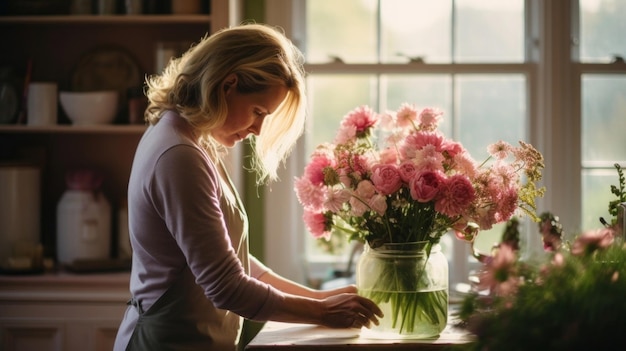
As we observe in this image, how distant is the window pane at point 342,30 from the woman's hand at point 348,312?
166 centimetres

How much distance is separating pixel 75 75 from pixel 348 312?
186cm

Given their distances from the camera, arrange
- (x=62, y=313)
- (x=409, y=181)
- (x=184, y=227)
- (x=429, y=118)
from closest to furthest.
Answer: (x=184, y=227)
(x=409, y=181)
(x=429, y=118)
(x=62, y=313)

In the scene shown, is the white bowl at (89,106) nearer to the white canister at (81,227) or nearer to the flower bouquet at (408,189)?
the white canister at (81,227)

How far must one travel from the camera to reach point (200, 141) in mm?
2064

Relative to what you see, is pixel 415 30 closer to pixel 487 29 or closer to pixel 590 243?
pixel 487 29

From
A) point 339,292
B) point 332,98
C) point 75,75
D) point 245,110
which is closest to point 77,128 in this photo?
point 75,75

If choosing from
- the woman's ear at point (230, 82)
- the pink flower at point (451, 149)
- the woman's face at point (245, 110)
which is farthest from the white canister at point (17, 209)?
the pink flower at point (451, 149)

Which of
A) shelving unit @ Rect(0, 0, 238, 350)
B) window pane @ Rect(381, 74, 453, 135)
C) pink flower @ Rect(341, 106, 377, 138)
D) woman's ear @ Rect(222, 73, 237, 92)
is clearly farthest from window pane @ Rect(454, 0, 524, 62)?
woman's ear @ Rect(222, 73, 237, 92)

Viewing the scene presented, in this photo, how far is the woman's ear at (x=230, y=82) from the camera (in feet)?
6.46

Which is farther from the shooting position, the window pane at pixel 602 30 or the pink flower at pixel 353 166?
the window pane at pixel 602 30

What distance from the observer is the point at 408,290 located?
2008 millimetres

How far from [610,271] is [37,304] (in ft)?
7.94

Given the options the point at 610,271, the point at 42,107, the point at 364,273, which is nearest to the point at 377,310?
the point at 364,273

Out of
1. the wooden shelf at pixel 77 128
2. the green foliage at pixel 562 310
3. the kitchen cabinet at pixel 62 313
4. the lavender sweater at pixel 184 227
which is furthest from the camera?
the wooden shelf at pixel 77 128
